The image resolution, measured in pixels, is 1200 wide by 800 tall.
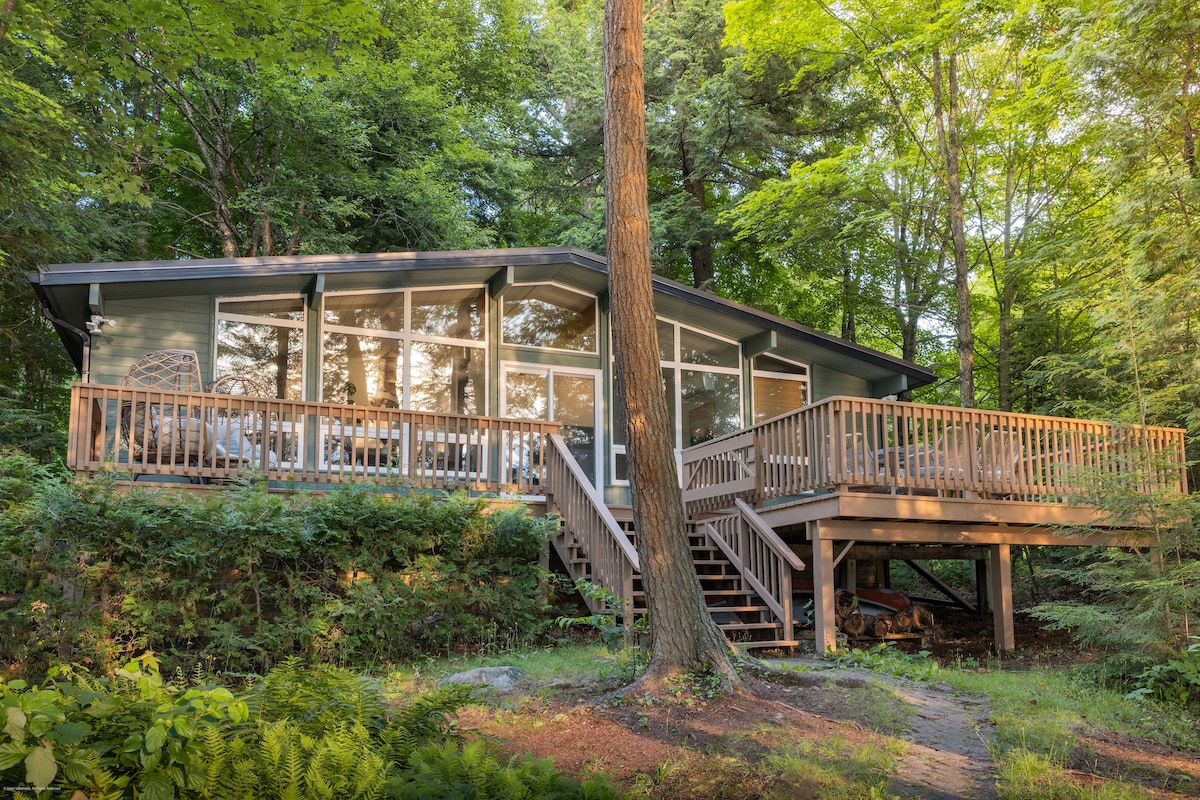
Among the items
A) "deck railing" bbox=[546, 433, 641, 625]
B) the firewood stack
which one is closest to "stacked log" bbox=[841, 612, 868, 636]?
the firewood stack

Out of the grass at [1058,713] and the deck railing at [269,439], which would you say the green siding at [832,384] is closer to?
the deck railing at [269,439]

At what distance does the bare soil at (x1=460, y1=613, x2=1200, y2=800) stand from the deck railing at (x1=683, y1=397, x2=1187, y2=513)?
3.05 metres

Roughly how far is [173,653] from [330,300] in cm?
595

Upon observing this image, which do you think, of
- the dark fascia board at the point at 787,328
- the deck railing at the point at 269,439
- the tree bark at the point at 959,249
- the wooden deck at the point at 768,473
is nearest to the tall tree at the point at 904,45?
the tree bark at the point at 959,249

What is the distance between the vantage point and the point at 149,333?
11.0 meters

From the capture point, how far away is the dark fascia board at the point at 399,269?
9.98 meters

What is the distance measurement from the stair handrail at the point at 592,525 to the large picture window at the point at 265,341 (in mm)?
Answer: 3610

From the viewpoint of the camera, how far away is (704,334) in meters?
14.5

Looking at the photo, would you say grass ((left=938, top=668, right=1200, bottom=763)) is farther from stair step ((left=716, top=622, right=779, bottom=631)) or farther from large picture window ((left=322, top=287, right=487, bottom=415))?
large picture window ((left=322, top=287, right=487, bottom=415))

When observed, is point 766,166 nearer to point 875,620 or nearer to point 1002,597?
point 875,620

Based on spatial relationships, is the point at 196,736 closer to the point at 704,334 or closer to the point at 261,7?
the point at 261,7

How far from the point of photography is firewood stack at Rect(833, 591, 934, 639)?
10.7 m

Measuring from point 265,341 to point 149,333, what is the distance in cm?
134

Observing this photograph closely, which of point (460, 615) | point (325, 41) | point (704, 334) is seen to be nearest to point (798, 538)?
point (704, 334)
